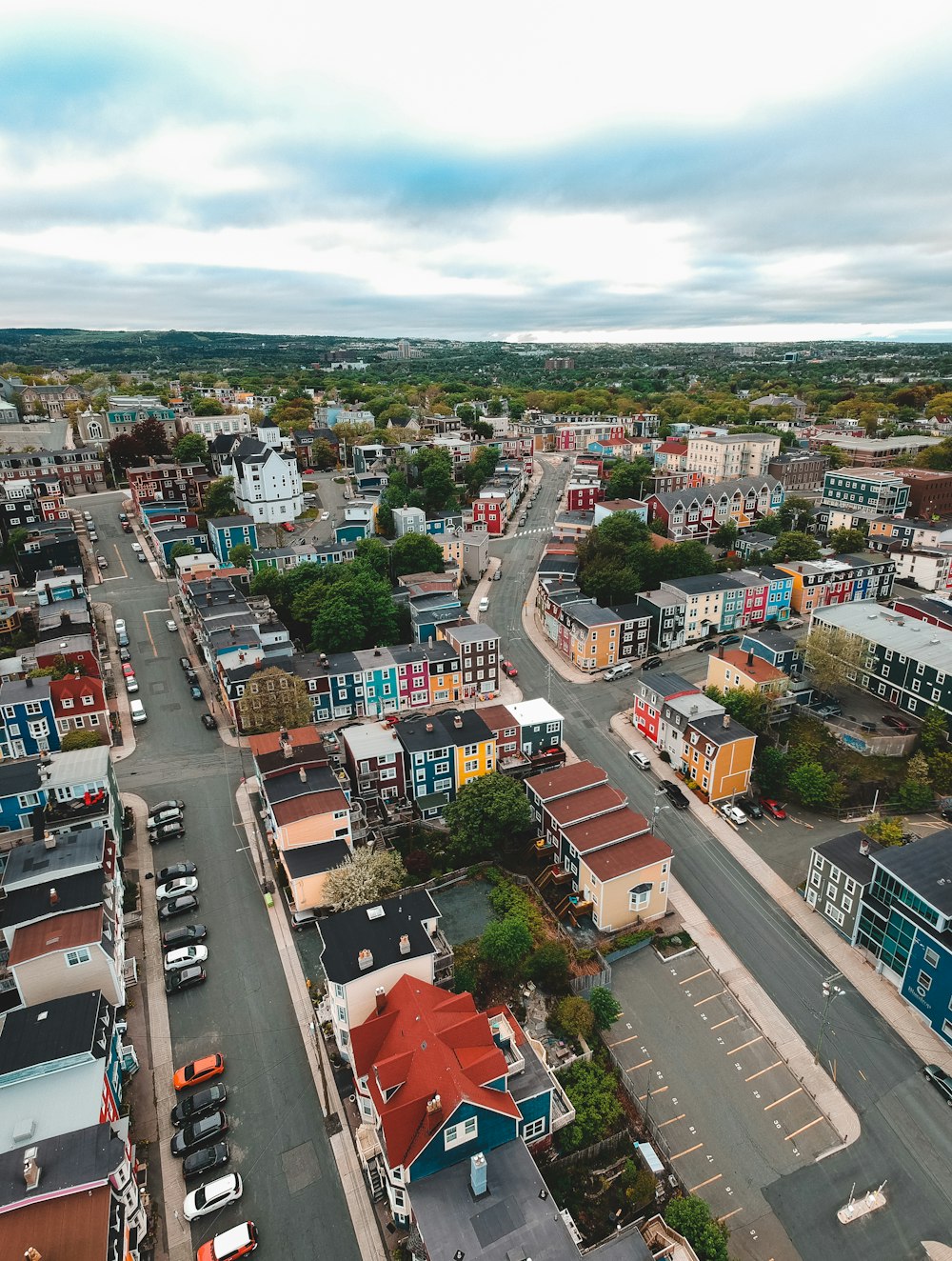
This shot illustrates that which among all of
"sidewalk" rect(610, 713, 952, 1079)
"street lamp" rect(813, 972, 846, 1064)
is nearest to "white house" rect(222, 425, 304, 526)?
"sidewalk" rect(610, 713, 952, 1079)

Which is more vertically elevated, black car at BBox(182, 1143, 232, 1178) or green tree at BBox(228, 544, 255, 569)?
green tree at BBox(228, 544, 255, 569)

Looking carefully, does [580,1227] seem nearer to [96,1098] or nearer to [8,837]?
[96,1098]

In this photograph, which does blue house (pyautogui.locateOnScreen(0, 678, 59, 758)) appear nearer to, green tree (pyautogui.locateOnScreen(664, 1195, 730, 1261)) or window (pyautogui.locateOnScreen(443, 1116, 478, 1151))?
window (pyautogui.locateOnScreen(443, 1116, 478, 1151))

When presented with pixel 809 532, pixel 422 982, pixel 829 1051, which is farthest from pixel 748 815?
pixel 809 532

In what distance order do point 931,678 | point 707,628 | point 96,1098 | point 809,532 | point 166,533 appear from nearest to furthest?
point 96,1098
point 931,678
point 707,628
point 166,533
point 809,532

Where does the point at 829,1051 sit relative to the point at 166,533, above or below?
below

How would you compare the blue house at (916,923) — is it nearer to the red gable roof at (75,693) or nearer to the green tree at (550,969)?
the green tree at (550,969)

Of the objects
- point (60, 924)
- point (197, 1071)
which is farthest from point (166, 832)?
point (197, 1071)
